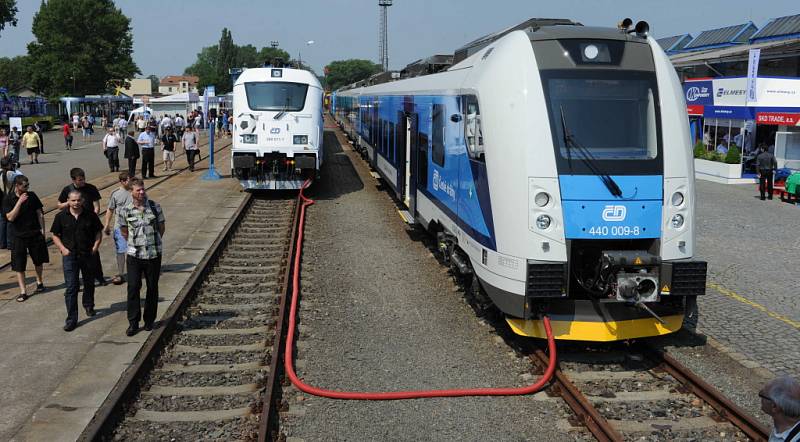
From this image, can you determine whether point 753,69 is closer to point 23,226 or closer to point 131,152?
point 131,152

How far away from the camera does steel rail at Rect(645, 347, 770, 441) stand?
18.1 feet

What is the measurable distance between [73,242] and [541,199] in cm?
521

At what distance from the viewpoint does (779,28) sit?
31531mm

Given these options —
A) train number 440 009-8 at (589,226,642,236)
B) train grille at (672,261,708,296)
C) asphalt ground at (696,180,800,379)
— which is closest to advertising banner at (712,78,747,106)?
asphalt ground at (696,180,800,379)

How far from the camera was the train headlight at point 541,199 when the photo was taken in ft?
22.2

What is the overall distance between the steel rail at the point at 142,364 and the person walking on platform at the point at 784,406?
14.6 ft

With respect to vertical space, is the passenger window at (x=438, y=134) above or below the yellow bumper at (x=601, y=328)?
above

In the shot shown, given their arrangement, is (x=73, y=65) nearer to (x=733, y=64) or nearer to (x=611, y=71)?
(x=733, y=64)

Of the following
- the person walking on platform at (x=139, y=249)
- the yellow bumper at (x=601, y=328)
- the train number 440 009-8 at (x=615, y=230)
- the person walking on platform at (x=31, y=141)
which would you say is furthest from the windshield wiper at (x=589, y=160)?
the person walking on platform at (x=31, y=141)

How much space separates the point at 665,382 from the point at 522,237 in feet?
6.33

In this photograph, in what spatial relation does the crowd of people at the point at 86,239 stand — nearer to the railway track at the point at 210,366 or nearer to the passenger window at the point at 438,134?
the railway track at the point at 210,366

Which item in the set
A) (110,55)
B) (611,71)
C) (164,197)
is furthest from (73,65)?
(611,71)

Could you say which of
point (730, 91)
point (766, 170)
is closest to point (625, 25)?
point (766, 170)

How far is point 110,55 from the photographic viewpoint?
259 feet
